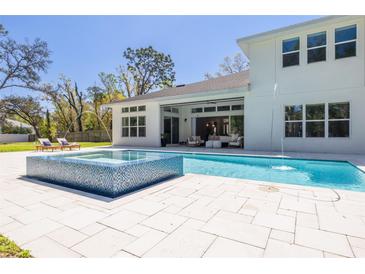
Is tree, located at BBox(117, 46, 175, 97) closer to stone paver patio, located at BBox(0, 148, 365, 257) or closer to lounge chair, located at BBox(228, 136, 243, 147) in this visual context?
lounge chair, located at BBox(228, 136, 243, 147)

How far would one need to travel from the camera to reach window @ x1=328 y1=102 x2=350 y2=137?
9.61 meters

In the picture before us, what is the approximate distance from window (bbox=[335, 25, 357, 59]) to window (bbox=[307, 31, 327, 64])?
504 mm

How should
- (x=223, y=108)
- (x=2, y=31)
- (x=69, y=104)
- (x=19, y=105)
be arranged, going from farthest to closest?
(x=69, y=104) < (x=19, y=105) < (x=2, y=31) < (x=223, y=108)

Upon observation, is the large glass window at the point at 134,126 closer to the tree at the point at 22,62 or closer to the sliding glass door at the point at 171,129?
the sliding glass door at the point at 171,129

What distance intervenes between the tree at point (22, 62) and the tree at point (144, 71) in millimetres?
10839

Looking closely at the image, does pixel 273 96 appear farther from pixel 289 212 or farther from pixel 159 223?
pixel 159 223

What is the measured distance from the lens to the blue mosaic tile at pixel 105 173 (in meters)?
4.26

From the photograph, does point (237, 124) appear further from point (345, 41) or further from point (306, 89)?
point (345, 41)

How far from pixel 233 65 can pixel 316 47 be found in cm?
2012

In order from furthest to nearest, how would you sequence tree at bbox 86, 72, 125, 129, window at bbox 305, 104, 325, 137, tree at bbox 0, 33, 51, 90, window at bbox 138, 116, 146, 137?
tree at bbox 86, 72, 125, 129 → tree at bbox 0, 33, 51, 90 → window at bbox 138, 116, 146, 137 → window at bbox 305, 104, 325, 137

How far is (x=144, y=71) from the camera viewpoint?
104 ft

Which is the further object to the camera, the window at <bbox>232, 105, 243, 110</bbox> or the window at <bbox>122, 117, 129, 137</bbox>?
the window at <bbox>122, 117, 129, 137</bbox>

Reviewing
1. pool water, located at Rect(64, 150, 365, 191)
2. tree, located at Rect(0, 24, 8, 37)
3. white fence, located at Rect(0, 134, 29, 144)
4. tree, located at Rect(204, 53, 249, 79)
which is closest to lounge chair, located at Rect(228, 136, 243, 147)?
pool water, located at Rect(64, 150, 365, 191)

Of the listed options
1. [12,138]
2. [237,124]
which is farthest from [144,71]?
[12,138]
